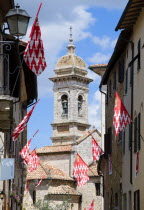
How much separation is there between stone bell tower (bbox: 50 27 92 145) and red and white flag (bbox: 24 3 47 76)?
92242 millimetres

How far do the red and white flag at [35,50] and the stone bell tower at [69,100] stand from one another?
9224 centimetres

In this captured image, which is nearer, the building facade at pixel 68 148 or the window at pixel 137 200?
the window at pixel 137 200

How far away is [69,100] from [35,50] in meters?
96.6

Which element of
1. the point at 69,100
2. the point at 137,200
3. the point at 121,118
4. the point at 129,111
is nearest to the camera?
the point at 121,118

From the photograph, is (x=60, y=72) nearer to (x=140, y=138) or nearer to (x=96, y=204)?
(x=96, y=204)

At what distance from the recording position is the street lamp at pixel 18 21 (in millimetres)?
14125

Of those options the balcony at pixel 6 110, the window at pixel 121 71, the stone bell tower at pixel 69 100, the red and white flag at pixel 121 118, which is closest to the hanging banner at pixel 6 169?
the balcony at pixel 6 110

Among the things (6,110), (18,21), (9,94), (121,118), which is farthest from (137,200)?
(18,21)

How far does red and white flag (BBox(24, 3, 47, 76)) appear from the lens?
16.8 m

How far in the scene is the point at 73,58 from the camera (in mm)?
117750

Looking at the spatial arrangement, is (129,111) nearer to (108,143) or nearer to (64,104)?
(108,143)

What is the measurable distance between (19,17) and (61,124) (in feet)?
320

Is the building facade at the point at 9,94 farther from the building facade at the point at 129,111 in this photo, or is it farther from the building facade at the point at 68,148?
the building facade at the point at 68,148

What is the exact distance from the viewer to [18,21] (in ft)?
46.5
